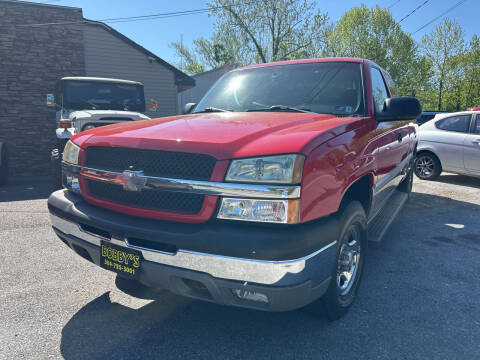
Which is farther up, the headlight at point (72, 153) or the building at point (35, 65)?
the building at point (35, 65)

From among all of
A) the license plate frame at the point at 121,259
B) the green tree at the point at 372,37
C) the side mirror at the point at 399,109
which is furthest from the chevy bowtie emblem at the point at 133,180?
the green tree at the point at 372,37

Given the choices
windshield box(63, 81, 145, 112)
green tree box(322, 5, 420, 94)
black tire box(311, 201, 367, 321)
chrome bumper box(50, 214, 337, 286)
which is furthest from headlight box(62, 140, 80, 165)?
green tree box(322, 5, 420, 94)

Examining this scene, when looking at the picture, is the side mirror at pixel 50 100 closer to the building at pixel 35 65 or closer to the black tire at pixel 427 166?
the building at pixel 35 65

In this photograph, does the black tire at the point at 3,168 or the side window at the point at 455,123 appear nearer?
the side window at the point at 455,123

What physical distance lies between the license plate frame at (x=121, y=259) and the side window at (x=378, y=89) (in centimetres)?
234

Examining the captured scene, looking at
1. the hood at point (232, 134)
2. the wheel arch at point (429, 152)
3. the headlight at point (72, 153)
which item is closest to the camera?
the hood at point (232, 134)

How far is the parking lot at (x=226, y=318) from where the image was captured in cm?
232

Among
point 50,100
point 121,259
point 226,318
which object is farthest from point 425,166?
point 50,100

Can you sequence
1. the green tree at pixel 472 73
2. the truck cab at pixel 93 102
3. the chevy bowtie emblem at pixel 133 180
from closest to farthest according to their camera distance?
the chevy bowtie emblem at pixel 133 180, the truck cab at pixel 93 102, the green tree at pixel 472 73

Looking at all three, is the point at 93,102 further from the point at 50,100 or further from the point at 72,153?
the point at 72,153

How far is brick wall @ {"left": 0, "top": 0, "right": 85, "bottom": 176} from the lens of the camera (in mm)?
10922

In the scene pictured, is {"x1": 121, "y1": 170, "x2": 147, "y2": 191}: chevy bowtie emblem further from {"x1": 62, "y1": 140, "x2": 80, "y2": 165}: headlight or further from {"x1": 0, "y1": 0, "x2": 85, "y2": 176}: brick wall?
{"x1": 0, "y1": 0, "x2": 85, "y2": 176}: brick wall

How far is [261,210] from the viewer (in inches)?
77.2

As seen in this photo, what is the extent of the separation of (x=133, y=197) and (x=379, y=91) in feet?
8.73
